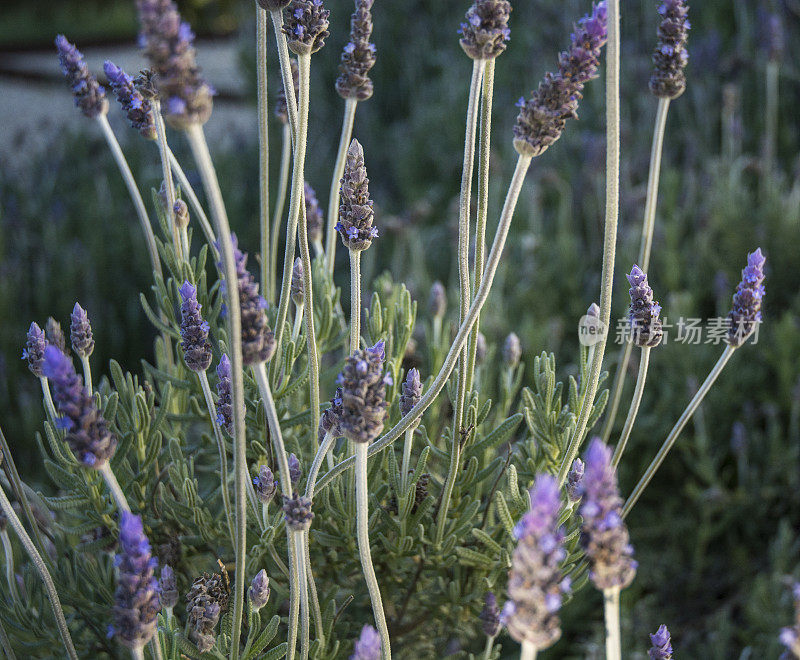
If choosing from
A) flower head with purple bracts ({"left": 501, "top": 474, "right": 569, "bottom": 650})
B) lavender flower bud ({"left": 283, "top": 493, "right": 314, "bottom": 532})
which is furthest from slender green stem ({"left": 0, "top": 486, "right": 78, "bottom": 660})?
flower head with purple bracts ({"left": 501, "top": 474, "right": 569, "bottom": 650})

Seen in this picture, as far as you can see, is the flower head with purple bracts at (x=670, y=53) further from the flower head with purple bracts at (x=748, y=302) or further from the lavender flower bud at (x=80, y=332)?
the lavender flower bud at (x=80, y=332)

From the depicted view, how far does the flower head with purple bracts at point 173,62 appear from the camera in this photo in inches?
24.8

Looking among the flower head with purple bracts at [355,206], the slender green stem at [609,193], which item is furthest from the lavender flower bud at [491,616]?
the flower head with purple bracts at [355,206]

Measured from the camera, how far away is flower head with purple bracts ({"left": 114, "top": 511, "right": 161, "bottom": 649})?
2.25 feet

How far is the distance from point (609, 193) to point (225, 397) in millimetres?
521

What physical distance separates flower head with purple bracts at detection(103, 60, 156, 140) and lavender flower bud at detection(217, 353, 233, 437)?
0.41m

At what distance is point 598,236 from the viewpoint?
2.93 m

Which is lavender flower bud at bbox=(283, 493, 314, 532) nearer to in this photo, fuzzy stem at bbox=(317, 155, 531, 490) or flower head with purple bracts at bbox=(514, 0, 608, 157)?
fuzzy stem at bbox=(317, 155, 531, 490)

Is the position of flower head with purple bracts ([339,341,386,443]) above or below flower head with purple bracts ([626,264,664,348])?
below

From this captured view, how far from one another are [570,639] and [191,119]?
1.71 metres

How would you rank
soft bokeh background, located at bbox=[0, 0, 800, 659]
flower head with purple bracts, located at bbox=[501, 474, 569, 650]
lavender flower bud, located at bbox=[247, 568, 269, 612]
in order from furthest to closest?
soft bokeh background, located at bbox=[0, 0, 800, 659], lavender flower bud, located at bbox=[247, 568, 269, 612], flower head with purple bracts, located at bbox=[501, 474, 569, 650]

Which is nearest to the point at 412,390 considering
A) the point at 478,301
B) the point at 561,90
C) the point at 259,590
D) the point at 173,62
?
the point at 478,301

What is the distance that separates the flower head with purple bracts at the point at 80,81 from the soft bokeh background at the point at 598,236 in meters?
1.27

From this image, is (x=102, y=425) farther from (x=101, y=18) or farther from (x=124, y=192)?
(x=101, y=18)
